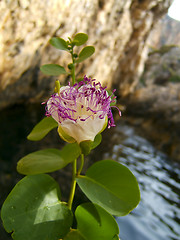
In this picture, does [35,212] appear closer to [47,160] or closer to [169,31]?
[47,160]

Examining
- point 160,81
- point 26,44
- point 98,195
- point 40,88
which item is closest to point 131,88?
point 160,81

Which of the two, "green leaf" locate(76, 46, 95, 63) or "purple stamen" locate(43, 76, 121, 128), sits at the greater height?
"green leaf" locate(76, 46, 95, 63)

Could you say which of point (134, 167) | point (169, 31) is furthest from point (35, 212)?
point (169, 31)

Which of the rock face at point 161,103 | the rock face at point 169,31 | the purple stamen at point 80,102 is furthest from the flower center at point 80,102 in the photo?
the rock face at point 169,31

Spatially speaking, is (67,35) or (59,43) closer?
(59,43)

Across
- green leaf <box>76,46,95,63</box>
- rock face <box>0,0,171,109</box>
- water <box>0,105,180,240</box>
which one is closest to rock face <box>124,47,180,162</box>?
water <box>0,105,180,240</box>

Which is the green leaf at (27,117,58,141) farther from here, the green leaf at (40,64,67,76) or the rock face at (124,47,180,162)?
the rock face at (124,47,180,162)
